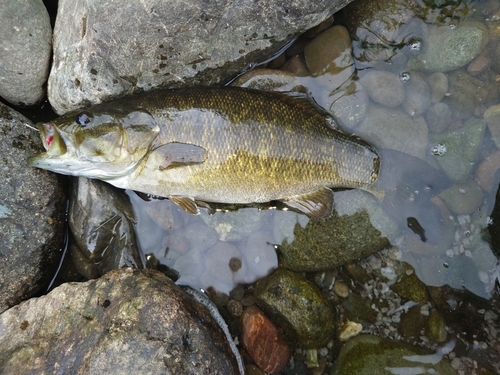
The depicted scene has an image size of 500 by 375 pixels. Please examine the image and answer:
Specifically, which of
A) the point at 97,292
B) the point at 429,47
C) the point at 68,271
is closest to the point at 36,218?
the point at 68,271

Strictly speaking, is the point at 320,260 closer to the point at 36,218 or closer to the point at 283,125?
the point at 283,125

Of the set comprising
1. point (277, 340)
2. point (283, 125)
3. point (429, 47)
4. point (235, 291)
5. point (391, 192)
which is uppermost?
point (429, 47)

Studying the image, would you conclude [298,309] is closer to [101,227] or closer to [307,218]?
[307,218]

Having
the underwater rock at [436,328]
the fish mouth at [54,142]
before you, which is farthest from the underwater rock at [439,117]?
the fish mouth at [54,142]

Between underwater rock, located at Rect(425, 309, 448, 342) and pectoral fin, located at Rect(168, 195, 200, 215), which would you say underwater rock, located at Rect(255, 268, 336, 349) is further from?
pectoral fin, located at Rect(168, 195, 200, 215)

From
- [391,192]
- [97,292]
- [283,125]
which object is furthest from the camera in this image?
[391,192]

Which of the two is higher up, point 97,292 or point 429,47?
point 429,47

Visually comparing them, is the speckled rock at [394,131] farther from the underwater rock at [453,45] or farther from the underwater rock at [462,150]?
the underwater rock at [453,45]

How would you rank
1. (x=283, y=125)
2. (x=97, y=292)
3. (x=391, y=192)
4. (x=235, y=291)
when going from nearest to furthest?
1. (x=97, y=292)
2. (x=283, y=125)
3. (x=391, y=192)
4. (x=235, y=291)
